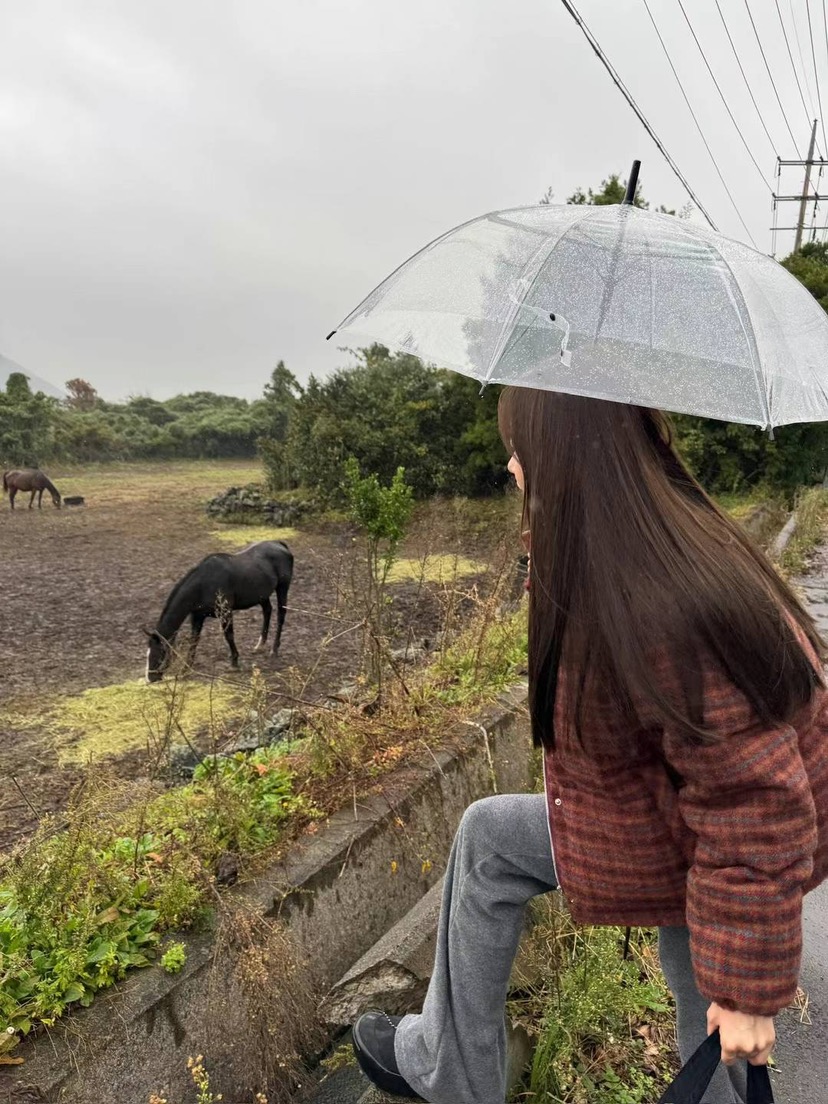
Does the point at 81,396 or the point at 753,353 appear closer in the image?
the point at 753,353

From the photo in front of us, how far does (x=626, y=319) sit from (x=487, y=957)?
140cm

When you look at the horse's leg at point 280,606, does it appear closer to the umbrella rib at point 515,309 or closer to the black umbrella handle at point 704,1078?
the umbrella rib at point 515,309

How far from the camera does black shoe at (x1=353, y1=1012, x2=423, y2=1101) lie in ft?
5.91

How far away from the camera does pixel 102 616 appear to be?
29.4ft

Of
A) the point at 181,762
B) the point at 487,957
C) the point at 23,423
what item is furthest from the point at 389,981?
the point at 23,423

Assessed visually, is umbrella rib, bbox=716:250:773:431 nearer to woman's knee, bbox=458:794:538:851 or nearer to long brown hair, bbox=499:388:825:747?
long brown hair, bbox=499:388:825:747

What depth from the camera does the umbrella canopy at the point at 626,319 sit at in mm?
1563

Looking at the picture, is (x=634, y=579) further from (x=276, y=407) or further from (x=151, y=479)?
(x=276, y=407)

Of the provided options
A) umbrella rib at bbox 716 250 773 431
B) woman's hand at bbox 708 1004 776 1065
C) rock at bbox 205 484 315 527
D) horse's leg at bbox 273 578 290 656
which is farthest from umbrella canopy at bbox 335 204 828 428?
rock at bbox 205 484 315 527

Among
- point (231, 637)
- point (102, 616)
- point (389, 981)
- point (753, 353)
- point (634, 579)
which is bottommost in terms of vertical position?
point (102, 616)

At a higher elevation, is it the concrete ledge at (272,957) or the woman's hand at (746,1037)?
the woman's hand at (746,1037)

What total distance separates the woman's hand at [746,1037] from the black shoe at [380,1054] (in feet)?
2.90

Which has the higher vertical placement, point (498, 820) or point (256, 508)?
point (498, 820)

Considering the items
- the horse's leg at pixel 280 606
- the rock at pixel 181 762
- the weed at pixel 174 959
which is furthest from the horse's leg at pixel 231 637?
the weed at pixel 174 959
